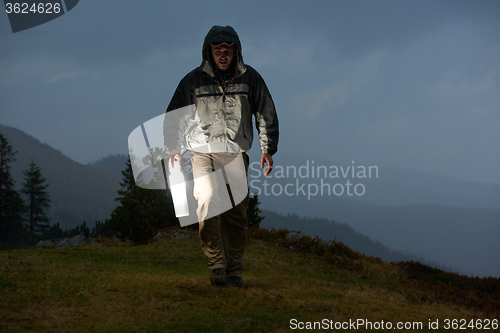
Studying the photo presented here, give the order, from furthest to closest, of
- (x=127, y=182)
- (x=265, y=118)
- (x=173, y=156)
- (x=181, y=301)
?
(x=127, y=182) < (x=173, y=156) < (x=265, y=118) < (x=181, y=301)

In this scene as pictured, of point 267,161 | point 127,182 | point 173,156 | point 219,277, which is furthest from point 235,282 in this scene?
point 127,182

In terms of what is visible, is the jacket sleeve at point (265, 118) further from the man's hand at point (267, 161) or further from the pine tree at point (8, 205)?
the pine tree at point (8, 205)

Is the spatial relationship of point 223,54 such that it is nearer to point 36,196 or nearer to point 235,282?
point 235,282

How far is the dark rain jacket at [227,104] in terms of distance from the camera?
5961 mm

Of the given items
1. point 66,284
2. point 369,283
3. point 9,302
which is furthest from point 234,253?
point 369,283

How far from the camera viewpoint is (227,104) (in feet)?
19.6

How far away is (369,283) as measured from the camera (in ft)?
32.3

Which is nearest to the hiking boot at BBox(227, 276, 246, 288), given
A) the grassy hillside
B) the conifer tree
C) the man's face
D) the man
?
the man

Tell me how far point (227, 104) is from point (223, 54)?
739 millimetres

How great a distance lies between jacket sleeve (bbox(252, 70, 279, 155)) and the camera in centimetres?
609

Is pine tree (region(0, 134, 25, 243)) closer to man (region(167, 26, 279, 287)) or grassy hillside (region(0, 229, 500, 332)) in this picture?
grassy hillside (region(0, 229, 500, 332))

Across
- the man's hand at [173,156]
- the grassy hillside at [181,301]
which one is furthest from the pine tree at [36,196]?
the man's hand at [173,156]

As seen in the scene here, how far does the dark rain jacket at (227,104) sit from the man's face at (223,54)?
11cm

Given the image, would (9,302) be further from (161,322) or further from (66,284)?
(161,322)
